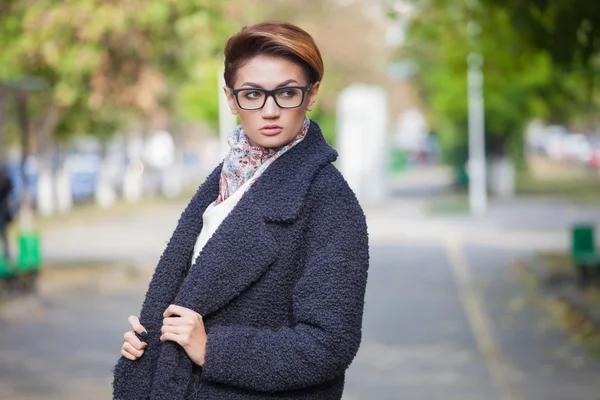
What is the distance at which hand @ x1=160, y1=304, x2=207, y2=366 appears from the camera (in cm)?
276

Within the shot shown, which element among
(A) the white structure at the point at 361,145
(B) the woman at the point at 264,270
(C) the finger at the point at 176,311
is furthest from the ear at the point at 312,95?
(A) the white structure at the point at 361,145

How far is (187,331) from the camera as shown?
2.76m

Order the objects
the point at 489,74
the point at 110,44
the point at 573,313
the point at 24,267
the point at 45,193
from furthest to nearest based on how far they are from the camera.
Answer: the point at 45,193
the point at 110,44
the point at 489,74
the point at 24,267
the point at 573,313

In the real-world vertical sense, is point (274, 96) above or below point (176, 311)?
above

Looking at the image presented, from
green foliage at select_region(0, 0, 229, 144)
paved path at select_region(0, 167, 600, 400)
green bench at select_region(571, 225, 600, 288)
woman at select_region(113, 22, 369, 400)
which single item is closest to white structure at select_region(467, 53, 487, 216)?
paved path at select_region(0, 167, 600, 400)

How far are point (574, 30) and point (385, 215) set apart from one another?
2581 cm

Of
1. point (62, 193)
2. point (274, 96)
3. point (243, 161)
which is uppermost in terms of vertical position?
point (62, 193)

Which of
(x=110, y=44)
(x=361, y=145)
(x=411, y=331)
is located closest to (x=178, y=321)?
(x=411, y=331)

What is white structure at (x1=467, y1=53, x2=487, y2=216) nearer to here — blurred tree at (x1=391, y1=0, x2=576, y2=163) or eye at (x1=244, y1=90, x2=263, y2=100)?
blurred tree at (x1=391, y1=0, x2=576, y2=163)

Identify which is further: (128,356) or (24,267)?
(24,267)

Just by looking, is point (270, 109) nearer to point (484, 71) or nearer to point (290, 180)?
point (290, 180)

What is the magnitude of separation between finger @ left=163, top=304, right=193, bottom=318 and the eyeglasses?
0.46 metres

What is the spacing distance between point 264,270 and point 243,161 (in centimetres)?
29

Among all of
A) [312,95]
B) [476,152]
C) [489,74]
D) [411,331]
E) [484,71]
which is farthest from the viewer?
[476,152]
